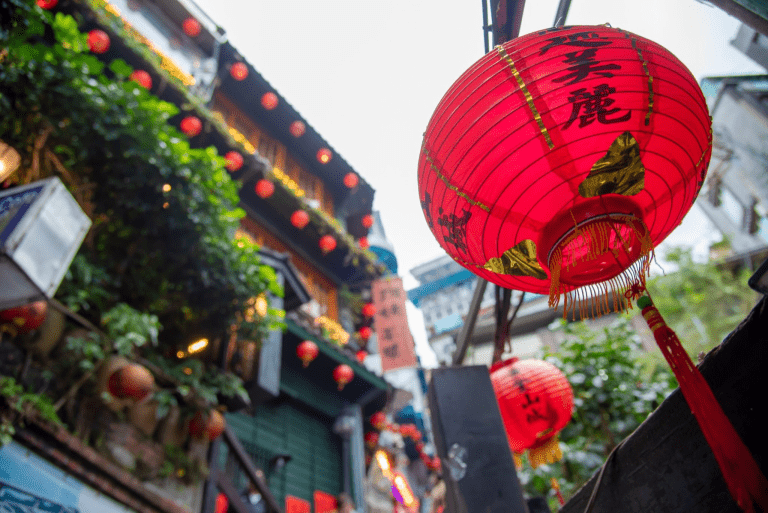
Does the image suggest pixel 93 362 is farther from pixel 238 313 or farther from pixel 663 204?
pixel 663 204

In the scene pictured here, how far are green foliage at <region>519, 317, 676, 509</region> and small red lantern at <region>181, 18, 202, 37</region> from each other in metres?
13.3

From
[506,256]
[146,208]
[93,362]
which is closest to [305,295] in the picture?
[146,208]

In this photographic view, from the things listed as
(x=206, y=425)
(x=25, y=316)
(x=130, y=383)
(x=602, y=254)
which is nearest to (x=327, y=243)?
(x=206, y=425)

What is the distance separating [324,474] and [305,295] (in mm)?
4225

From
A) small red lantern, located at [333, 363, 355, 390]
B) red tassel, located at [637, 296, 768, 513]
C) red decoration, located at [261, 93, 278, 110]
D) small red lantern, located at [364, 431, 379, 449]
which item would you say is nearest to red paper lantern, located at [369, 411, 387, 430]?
small red lantern, located at [364, 431, 379, 449]

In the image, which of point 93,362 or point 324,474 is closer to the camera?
point 93,362

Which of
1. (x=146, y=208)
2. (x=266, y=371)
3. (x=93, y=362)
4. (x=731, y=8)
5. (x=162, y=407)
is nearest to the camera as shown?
(x=731, y=8)

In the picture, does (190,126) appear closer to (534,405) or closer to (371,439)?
(371,439)

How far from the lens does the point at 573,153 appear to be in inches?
72.2

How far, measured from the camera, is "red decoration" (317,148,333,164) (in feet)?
52.0

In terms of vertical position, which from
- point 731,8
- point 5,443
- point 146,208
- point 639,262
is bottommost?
point 639,262

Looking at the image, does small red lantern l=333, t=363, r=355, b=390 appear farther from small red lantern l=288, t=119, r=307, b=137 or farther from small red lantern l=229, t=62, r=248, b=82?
small red lantern l=229, t=62, r=248, b=82

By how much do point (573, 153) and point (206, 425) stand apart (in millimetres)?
5820

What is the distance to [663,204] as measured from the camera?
2025 mm
